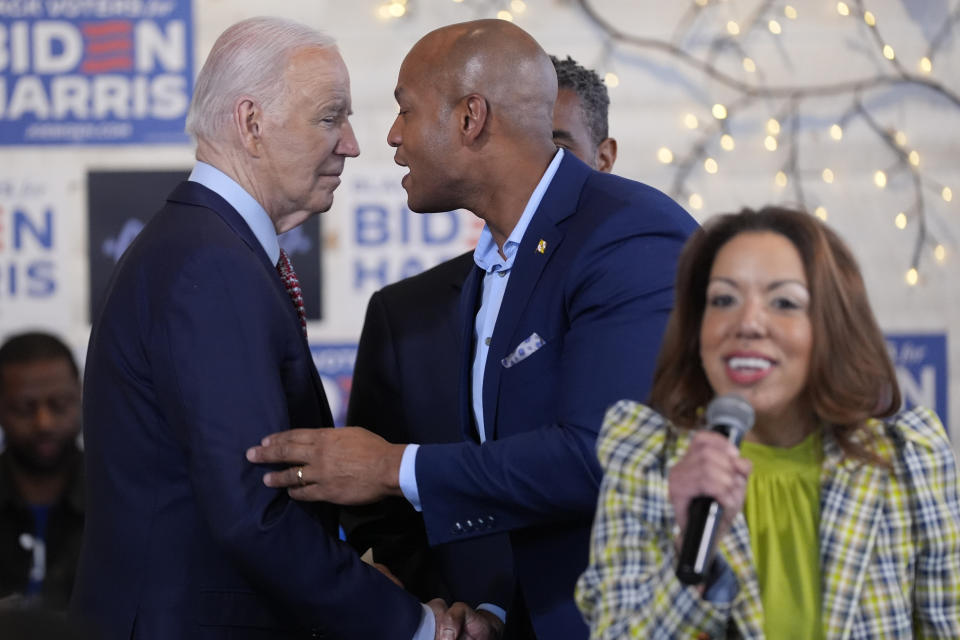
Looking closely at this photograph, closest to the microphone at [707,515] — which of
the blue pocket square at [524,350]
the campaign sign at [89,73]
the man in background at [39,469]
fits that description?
the blue pocket square at [524,350]

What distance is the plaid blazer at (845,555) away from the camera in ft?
5.40

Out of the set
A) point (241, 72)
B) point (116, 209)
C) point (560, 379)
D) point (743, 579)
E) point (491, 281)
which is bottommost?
point (743, 579)

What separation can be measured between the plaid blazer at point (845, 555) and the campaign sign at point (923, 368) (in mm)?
2997

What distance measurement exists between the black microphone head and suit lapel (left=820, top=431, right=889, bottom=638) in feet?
0.69

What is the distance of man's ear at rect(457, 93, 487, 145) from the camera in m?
2.57

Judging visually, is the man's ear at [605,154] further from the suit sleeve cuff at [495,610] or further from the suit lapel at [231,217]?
the suit lapel at [231,217]

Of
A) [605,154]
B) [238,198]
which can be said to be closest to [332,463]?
[238,198]

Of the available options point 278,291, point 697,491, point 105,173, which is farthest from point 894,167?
point 697,491

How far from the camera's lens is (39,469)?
13.1ft

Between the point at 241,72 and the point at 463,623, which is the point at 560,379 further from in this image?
the point at 241,72

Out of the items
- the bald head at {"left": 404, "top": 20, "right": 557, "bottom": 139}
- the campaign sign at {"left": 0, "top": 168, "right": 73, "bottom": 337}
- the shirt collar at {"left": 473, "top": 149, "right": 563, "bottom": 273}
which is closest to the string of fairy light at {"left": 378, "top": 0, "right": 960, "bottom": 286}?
the campaign sign at {"left": 0, "top": 168, "right": 73, "bottom": 337}

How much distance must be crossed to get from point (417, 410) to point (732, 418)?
1.32m

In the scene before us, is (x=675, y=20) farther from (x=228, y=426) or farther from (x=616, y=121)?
(x=228, y=426)

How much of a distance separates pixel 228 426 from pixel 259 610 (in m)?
0.34
